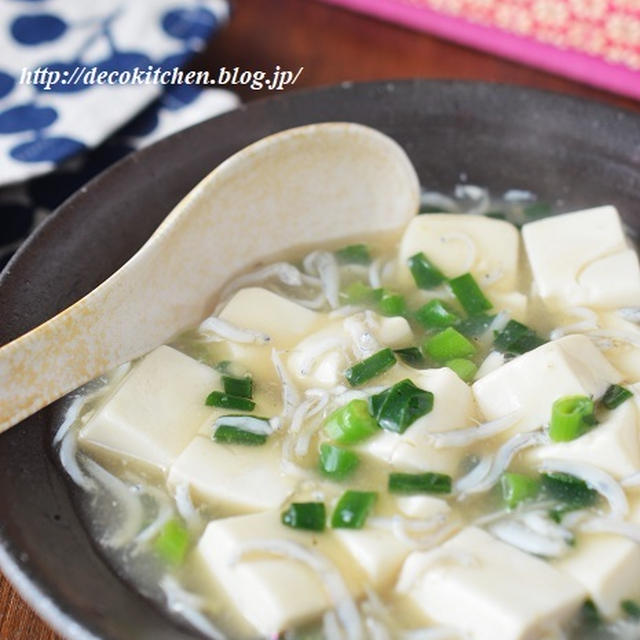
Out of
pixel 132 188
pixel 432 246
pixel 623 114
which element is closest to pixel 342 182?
pixel 432 246

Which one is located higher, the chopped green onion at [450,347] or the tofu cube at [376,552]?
the chopped green onion at [450,347]

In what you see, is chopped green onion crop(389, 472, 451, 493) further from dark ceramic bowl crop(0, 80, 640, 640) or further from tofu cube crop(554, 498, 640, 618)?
dark ceramic bowl crop(0, 80, 640, 640)

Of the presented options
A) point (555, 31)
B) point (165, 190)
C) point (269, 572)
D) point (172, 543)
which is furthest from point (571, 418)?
point (555, 31)

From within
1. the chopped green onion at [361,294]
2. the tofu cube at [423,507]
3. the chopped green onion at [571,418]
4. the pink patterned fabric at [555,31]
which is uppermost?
the pink patterned fabric at [555,31]

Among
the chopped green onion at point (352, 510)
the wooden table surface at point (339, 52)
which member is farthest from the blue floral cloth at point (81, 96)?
the chopped green onion at point (352, 510)

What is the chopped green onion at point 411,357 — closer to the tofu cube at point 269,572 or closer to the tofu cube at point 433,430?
the tofu cube at point 433,430

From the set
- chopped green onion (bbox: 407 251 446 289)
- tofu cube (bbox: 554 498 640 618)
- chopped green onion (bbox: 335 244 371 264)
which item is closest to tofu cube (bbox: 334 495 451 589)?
tofu cube (bbox: 554 498 640 618)
